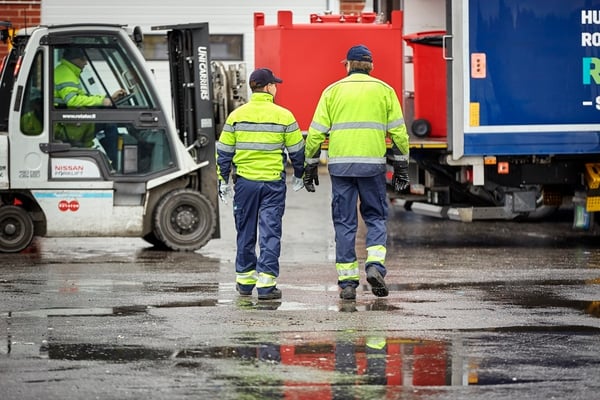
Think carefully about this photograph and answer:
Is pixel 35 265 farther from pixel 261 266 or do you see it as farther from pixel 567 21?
pixel 567 21

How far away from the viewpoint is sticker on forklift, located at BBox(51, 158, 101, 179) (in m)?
14.0

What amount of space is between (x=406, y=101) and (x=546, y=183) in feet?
6.21

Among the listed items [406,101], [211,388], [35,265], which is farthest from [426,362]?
[406,101]

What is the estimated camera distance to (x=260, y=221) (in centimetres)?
1077

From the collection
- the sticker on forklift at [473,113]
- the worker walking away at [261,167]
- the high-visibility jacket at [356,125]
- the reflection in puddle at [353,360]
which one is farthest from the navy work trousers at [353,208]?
the sticker on forklift at [473,113]

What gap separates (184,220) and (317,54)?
2.22 meters

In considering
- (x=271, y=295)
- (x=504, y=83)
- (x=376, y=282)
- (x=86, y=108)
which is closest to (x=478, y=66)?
(x=504, y=83)

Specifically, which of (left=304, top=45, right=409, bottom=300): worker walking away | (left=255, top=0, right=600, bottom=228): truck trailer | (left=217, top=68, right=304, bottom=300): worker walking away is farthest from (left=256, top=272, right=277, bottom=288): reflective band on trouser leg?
(left=255, top=0, right=600, bottom=228): truck trailer

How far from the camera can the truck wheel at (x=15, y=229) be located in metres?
13.9

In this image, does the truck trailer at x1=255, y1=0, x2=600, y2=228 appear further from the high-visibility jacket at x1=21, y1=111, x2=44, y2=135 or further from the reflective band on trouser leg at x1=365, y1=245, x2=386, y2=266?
the reflective band on trouser leg at x1=365, y1=245, x2=386, y2=266

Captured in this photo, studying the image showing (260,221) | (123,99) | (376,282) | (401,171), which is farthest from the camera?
(123,99)

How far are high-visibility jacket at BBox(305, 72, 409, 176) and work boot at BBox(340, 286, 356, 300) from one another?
0.86 meters

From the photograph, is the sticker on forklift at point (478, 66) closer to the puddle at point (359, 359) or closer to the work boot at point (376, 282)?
the work boot at point (376, 282)

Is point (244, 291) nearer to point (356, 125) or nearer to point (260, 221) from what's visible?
point (260, 221)
